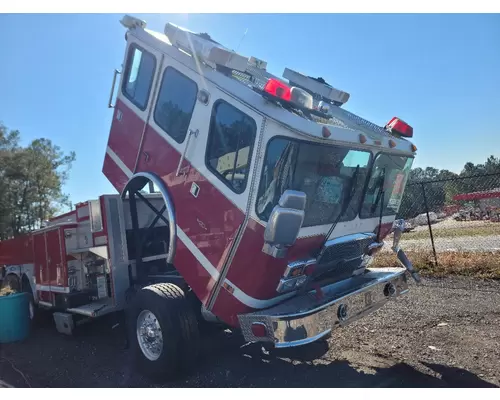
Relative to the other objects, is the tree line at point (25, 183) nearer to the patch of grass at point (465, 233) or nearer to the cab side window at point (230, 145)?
the patch of grass at point (465, 233)

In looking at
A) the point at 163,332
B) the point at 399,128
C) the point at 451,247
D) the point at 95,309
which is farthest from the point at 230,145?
the point at 451,247

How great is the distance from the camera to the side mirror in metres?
3.42

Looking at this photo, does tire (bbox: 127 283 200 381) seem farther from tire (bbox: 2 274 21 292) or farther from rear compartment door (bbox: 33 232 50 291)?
tire (bbox: 2 274 21 292)

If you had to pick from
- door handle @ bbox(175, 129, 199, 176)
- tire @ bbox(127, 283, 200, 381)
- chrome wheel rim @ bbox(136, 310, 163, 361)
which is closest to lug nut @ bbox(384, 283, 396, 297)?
tire @ bbox(127, 283, 200, 381)

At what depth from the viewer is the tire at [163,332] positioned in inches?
160

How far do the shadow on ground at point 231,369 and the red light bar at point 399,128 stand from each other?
2457mm

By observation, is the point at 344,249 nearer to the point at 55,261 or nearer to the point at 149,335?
the point at 149,335

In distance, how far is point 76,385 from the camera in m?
4.46

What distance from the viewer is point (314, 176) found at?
3955 mm

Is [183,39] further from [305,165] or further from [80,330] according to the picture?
[80,330]

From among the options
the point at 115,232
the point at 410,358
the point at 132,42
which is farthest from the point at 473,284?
the point at 132,42

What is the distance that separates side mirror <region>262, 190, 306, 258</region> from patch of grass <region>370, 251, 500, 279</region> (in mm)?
5675

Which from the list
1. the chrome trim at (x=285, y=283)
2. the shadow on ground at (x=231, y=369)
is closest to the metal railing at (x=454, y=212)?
the shadow on ground at (x=231, y=369)

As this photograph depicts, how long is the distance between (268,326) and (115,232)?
95.9 inches
